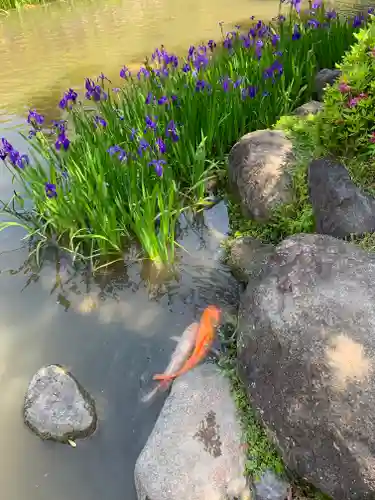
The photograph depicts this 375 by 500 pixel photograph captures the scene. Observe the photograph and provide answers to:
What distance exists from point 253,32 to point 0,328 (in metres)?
3.95

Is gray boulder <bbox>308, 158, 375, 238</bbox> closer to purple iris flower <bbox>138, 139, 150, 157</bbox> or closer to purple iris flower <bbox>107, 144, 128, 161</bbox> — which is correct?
purple iris flower <bbox>138, 139, 150, 157</bbox>

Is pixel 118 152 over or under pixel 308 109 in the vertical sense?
over

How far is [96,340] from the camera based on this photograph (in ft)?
9.61

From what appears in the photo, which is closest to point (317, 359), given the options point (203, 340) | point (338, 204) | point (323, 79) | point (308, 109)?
point (203, 340)

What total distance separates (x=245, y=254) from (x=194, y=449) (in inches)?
55.6

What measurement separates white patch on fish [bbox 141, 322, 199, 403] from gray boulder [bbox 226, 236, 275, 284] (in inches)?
20.5

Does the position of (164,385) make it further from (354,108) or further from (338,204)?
(354,108)

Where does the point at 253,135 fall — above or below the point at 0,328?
above

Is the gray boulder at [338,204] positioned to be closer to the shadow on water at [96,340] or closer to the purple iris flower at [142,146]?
the shadow on water at [96,340]

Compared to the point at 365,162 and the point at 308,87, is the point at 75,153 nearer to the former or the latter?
the point at 365,162

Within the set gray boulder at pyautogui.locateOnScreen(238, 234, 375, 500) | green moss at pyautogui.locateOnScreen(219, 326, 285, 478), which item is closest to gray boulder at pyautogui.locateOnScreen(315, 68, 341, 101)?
gray boulder at pyautogui.locateOnScreen(238, 234, 375, 500)

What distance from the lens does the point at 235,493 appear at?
82.3 inches

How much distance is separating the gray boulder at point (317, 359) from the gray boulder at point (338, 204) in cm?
43

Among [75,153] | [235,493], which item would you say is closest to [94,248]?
[75,153]
